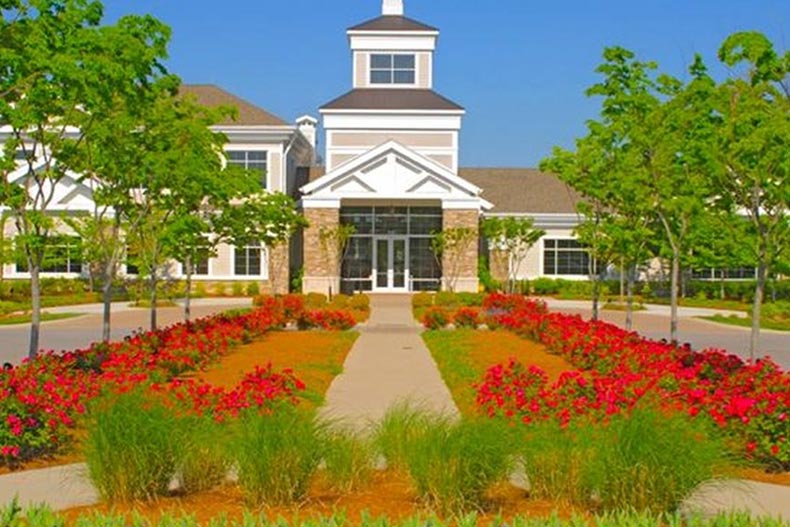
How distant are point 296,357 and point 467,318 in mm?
8678

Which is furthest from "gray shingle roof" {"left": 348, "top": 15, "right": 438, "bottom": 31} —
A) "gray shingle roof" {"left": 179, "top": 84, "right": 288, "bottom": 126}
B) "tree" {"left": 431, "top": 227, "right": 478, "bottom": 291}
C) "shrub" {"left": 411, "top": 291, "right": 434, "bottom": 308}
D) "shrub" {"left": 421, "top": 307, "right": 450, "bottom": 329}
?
"shrub" {"left": 421, "top": 307, "right": 450, "bottom": 329}

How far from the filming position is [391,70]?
48438 mm

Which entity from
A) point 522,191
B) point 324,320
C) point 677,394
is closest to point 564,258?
point 522,191

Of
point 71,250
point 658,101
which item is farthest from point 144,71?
point 71,250

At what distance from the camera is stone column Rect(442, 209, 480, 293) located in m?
42.2

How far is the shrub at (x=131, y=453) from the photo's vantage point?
759 centimetres

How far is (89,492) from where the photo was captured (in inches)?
322

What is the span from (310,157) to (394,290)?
1690cm

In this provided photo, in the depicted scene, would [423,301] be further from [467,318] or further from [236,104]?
[236,104]

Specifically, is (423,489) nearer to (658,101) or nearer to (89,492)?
(89,492)

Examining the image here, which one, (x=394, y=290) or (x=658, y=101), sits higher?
(x=658, y=101)

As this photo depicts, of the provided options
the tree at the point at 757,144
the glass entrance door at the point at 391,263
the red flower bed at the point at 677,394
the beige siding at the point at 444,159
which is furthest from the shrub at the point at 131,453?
the beige siding at the point at 444,159

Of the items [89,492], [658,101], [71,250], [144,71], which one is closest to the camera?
[89,492]

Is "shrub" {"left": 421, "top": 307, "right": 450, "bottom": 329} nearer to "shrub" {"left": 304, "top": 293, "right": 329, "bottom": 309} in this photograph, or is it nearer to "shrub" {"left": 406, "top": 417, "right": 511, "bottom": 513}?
"shrub" {"left": 304, "top": 293, "right": 329, "bottom": 309}
